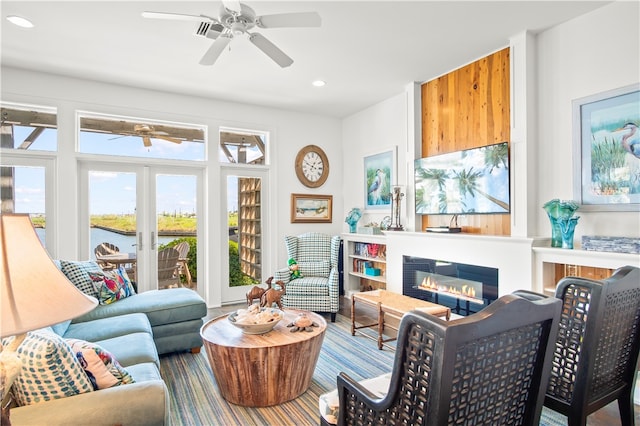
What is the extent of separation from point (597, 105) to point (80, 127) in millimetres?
5358

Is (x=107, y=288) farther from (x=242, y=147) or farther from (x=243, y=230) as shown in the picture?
(x=242, y=147)

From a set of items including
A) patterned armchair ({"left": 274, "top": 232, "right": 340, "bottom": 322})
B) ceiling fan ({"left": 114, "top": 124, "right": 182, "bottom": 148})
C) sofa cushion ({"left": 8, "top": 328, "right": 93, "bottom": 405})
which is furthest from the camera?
ceiling fan ({"left": 114, "top": 124, "right": 182, "bottom": 148})

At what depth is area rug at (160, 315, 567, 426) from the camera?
7.48ft

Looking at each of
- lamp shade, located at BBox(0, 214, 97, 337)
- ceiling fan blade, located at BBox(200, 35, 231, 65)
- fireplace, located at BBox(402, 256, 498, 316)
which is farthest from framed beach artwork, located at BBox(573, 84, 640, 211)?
lamp shade, located at BBox(0, 214, 97, 337)

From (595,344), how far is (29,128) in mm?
5380

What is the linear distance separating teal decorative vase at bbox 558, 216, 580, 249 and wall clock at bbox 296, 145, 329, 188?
361 cm

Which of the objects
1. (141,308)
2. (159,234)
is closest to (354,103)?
(159,234)

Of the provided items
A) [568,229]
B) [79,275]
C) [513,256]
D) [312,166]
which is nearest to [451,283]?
[513,256]

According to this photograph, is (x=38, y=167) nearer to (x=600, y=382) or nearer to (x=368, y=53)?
(x=368, y=53)

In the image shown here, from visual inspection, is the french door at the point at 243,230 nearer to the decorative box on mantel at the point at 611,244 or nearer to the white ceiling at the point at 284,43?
the white ceiling at the point at 284,43

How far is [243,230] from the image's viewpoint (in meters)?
5.40

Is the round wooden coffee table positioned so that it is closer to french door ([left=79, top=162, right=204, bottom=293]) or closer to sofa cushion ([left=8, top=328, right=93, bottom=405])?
sofa cushion ([left=8, top=328, right=93, bottom=405])

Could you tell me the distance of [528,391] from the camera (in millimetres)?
1226

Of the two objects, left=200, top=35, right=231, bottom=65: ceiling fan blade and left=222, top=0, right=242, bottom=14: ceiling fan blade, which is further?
left=200, top=35, right=231, bottom=65: ceiling fan blade
